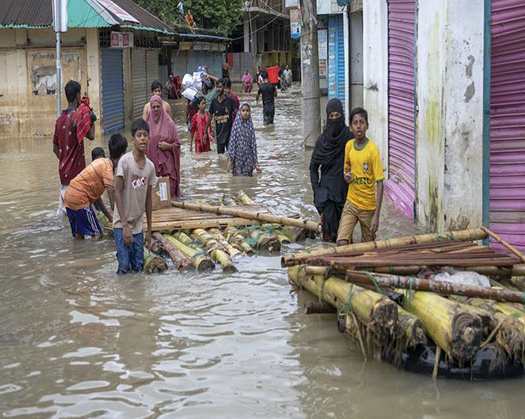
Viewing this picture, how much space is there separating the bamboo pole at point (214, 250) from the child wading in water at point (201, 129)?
324 inches

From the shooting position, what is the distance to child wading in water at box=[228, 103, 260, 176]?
1336 cm

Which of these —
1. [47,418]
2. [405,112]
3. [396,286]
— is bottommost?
[47,418]

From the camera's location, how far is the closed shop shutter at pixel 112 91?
2197cm

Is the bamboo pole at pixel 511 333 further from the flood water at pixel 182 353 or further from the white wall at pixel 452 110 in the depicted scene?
the white wall at pixel 452 110

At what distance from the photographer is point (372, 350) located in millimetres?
5426

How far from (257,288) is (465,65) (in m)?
2.67

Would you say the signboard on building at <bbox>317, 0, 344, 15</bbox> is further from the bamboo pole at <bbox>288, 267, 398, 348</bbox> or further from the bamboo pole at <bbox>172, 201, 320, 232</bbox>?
the bamboo pole at <bbox>288, 267, 398, 348</bbox>

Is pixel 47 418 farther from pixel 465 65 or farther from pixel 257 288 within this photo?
pixel 465 65

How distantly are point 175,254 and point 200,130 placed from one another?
9588 millimetres

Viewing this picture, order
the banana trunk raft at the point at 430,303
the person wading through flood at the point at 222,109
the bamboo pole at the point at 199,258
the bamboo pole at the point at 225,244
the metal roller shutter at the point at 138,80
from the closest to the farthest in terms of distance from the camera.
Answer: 1. the banana trunk raft at the point at 430,303
2. the bamboo pole at the point at 199,258
3. the bamboo pole at the point at 225,244
4. the person wading through flood at the point at 222,109
5. the metal roller shutter at the point at 138,80

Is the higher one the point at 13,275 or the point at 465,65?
the point at 465,65

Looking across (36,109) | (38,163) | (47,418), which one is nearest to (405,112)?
(47,418)

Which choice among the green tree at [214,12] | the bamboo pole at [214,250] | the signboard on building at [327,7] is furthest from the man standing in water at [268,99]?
the bamboo pole at [214,250]

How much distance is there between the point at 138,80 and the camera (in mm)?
27344
